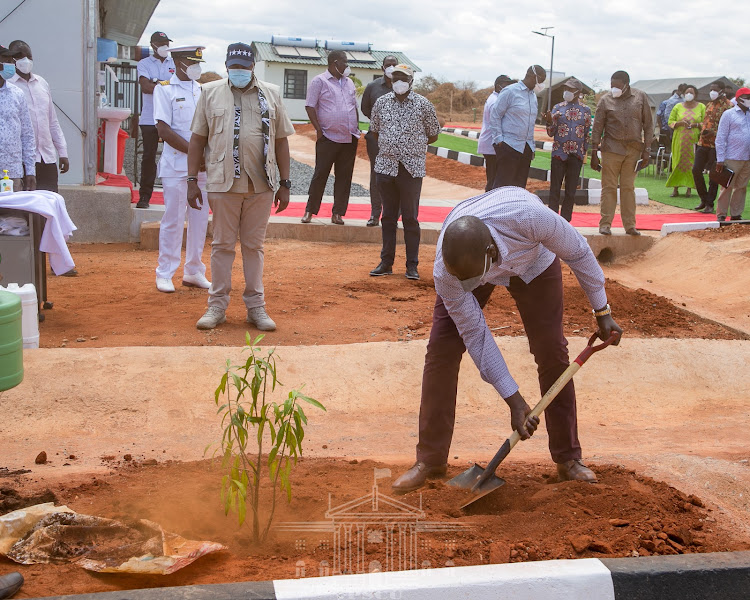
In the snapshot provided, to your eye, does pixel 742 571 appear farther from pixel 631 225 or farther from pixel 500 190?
pixel 631 225

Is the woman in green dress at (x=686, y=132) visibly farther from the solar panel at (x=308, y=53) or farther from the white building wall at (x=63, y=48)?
the solar panel at (x=308, y=53)

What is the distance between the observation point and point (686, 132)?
549 inches

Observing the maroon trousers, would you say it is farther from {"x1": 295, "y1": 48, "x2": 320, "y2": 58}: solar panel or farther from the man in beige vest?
{"x1": 295, "y1": 48, "x2": 320, "y2": 58}: solar panel

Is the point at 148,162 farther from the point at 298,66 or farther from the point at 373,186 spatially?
the point at 298,66

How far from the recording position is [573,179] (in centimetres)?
1002

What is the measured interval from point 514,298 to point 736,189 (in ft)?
26.9

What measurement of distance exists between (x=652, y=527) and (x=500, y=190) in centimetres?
143

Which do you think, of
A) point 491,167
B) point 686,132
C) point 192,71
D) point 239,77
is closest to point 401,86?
point 192,71

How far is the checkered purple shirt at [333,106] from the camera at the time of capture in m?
9.69

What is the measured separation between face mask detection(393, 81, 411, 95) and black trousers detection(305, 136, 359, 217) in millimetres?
1891

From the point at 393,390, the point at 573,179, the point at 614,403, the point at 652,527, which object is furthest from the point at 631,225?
the point at 652,527

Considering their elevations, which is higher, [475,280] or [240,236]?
[475,280]

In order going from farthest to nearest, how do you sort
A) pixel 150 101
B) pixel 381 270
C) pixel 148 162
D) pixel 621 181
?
pixel 150 101 → pixel 148 162 → pixel 621 181 → pixel 381 270

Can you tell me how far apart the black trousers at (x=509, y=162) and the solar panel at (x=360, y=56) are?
34.1 m
